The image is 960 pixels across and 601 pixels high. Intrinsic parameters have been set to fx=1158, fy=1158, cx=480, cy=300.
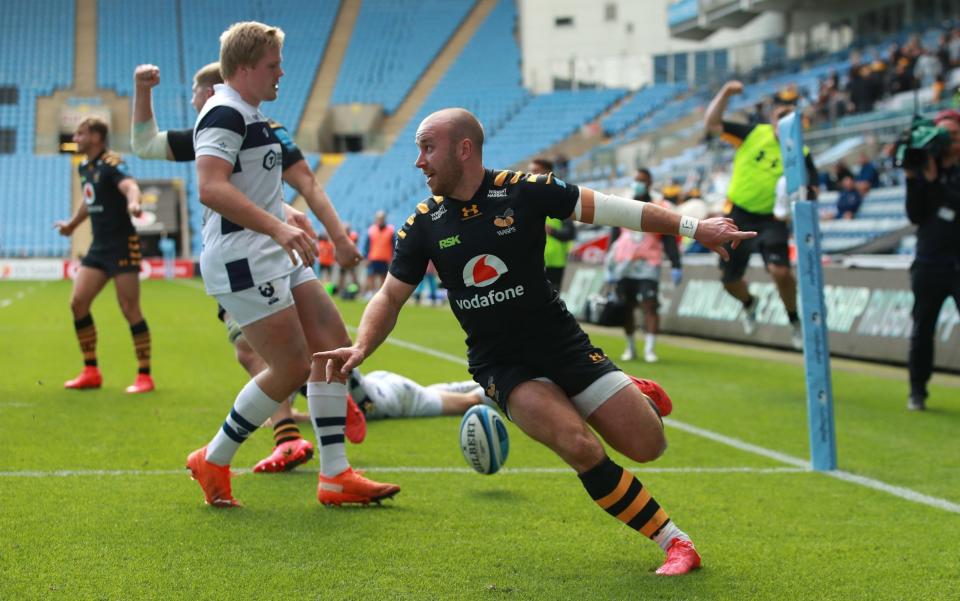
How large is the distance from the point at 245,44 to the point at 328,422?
1.85 metres

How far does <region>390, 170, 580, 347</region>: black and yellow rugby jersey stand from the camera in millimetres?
4652

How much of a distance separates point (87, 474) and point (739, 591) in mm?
3642

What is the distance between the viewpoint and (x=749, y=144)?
11.1 meters

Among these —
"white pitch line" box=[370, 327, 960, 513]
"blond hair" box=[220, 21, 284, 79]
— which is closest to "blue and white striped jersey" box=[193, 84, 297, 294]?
"blond hair" box=[220, 21, 284, 79]

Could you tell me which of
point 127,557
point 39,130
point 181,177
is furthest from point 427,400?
point 39,130

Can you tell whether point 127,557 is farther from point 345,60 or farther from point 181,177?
point 345,60

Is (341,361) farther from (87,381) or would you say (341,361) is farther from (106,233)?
(87,381)

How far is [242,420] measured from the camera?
555 centimetres

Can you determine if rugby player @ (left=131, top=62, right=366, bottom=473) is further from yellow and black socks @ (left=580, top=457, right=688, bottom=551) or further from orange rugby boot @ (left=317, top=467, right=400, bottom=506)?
yellow and black socks @ (left=580, top=457, right=688, bottom=551)

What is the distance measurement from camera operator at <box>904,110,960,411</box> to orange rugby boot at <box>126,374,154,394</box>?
→ 6.57 metres

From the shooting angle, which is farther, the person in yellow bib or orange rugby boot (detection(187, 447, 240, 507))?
the person in yellow bib

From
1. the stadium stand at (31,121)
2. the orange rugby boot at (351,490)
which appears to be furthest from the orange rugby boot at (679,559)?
the stadium stand at (31,121)

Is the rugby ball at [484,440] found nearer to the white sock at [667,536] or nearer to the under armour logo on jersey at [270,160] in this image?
the white sock at [667,536]

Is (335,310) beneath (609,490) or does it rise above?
above
